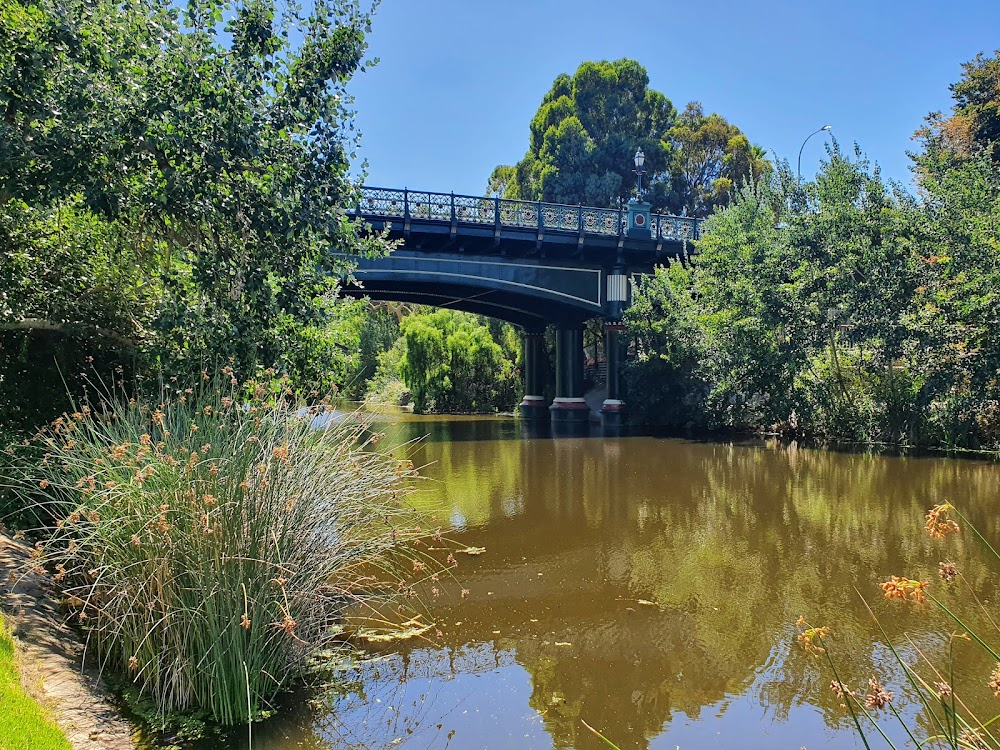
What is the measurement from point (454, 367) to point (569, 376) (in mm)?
6814

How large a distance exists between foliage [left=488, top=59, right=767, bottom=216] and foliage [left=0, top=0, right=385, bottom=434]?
27.7 m

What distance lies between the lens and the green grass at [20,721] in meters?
2.76

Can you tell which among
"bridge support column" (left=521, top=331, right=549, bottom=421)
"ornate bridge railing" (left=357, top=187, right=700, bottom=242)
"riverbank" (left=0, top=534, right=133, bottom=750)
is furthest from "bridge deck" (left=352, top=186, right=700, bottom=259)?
"riverbank" (left=0, top=534, right=133, bottom=750)

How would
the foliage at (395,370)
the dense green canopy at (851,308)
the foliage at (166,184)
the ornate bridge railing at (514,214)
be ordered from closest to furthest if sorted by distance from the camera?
the foliage at (166,184)
the dense green canopy at (851,308)
the ornate bridge railing at (514,214)
the foliage at (395,370)

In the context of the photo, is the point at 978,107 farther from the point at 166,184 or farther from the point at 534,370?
the point at 166,184

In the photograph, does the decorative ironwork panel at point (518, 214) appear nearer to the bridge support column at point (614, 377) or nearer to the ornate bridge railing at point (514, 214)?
the ornate bridge railing at point (514, 214)

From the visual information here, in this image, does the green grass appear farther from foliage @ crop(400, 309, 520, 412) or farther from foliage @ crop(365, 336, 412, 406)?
foliage @ crop(365, 336, 412, 406)

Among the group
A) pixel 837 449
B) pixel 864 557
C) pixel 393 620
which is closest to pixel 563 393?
pixel 837 449

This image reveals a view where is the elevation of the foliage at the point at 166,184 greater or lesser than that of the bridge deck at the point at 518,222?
lesser

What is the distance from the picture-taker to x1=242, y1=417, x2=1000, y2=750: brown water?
385cm

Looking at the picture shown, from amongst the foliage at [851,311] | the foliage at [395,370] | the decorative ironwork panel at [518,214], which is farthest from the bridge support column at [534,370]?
the foliage at [851,311]

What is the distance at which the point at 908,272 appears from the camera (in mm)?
14586

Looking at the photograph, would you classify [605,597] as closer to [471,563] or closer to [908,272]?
[471,563]

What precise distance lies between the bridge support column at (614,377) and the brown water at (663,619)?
1103 cm
